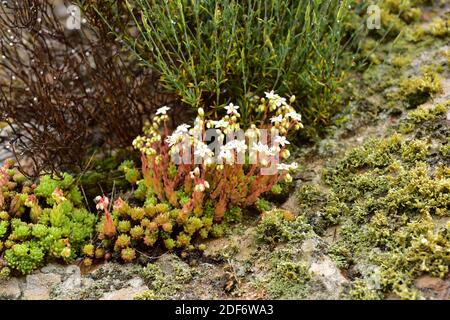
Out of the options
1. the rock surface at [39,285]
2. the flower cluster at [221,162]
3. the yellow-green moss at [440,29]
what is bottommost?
the rock surface at [39,285]

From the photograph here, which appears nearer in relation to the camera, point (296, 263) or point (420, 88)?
point (296, 263)

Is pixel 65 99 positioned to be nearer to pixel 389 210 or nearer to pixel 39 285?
pixel 39 285

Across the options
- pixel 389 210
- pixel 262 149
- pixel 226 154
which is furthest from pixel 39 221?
pixel 389 210

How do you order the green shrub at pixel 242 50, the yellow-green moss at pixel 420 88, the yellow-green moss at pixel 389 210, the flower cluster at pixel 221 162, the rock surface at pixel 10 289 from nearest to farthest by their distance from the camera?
1. the yellow-green moss at pixel 389 210
2. the rock surface at pixel 10 289
3. the flower cluster at pixel 221 162
4. the green shrub at pixel 242 50
5. the yellow-green moss at pixel 420 88

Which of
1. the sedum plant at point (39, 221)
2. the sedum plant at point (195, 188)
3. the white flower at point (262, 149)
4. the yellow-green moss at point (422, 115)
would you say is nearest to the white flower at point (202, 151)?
the sedum plant at point (195, 188)

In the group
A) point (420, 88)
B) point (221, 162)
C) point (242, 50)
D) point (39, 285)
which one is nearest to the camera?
point (39, 285)

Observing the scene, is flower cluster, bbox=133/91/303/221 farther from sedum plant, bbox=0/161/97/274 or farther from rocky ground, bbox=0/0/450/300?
sedum plant, bbox=0/161/97/274

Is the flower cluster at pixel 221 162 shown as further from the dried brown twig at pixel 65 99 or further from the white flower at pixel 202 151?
the dried brown twig at pixel 65 99

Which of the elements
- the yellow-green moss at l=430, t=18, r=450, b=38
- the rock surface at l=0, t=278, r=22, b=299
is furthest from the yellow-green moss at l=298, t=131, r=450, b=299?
the rock surface at l=0, t=278, r=22, b=299
